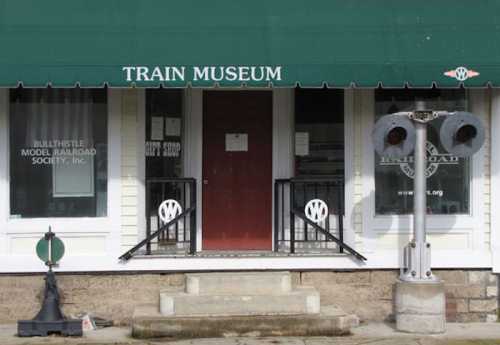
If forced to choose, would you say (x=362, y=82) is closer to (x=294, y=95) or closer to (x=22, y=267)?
(x=294, y=95)

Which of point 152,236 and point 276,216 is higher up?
point 276,216

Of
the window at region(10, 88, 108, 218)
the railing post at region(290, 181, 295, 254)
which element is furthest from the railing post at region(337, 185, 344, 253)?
the window at region(10, 88, 108, 218)

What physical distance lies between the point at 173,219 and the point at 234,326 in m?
1.40

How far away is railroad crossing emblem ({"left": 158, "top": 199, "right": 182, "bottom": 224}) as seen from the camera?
8914 mm

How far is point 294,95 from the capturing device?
31.3ft

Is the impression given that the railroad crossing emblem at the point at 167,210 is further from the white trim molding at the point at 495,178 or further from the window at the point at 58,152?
the white trim molding at the point at 495,178

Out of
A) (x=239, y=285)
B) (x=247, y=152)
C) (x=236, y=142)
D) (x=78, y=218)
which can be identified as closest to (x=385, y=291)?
(x=239, y=285)

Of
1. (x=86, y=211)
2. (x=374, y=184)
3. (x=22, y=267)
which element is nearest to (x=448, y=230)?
(x=374, y=184)

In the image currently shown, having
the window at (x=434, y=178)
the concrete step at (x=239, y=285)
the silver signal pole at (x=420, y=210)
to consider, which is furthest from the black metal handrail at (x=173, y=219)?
the silver signal pole at (x=420, y=210)

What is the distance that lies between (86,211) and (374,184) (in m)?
3.32

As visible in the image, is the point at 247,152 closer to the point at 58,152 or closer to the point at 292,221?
the point at 292,221

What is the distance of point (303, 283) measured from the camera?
8.99 m

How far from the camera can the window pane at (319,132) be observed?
369 inches

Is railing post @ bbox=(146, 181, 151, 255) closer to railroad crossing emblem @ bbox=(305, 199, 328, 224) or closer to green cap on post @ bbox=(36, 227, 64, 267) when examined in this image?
green cap on post @ bbox=(36, 227, 64, 267)
